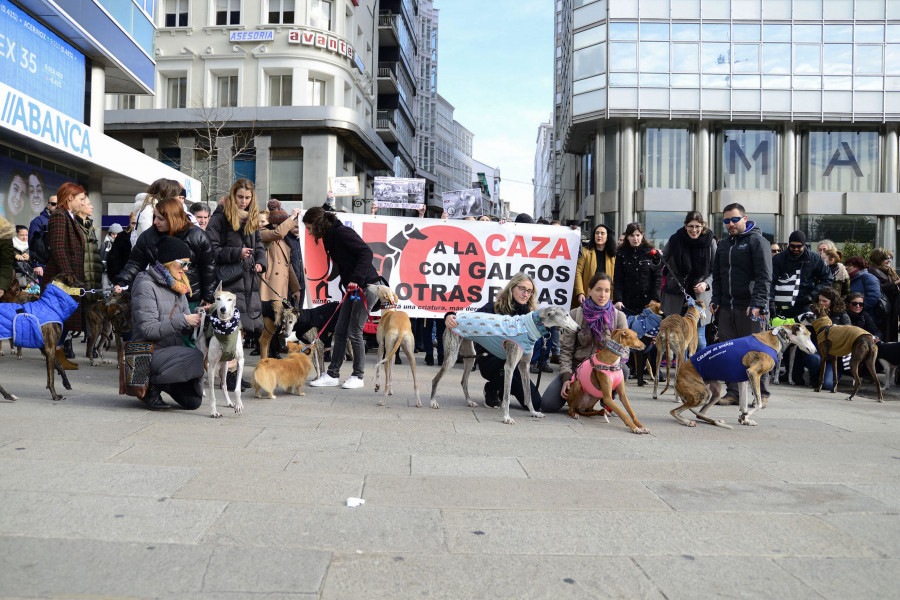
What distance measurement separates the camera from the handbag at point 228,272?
24.2 ft

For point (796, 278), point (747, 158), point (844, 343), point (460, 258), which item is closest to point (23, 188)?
point (460, 258)

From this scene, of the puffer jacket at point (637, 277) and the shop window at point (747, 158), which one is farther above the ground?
the shop window at point (747, 158)

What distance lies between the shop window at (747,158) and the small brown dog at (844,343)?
25095 mm

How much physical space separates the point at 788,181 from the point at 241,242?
32095mm

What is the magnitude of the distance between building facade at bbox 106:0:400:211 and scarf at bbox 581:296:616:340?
3009cm

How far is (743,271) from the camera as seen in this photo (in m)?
8.12

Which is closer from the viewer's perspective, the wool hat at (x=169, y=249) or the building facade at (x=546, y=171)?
the wool hat at (x=169, y=249)

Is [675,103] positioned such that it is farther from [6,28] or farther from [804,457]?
[804,457]

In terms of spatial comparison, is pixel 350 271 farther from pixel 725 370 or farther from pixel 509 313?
pixel 725 370

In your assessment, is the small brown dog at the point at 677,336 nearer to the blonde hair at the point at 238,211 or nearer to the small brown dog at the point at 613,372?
the small brown dog at the point at 613,372

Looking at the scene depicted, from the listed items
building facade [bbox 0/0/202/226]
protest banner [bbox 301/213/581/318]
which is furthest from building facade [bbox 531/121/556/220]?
protest banner [bbox 301/213/581/318]

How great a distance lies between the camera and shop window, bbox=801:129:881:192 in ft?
108

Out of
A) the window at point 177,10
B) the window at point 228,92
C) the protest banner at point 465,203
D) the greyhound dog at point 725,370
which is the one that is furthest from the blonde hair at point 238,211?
the window at point 177,10

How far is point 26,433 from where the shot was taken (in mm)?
5211
